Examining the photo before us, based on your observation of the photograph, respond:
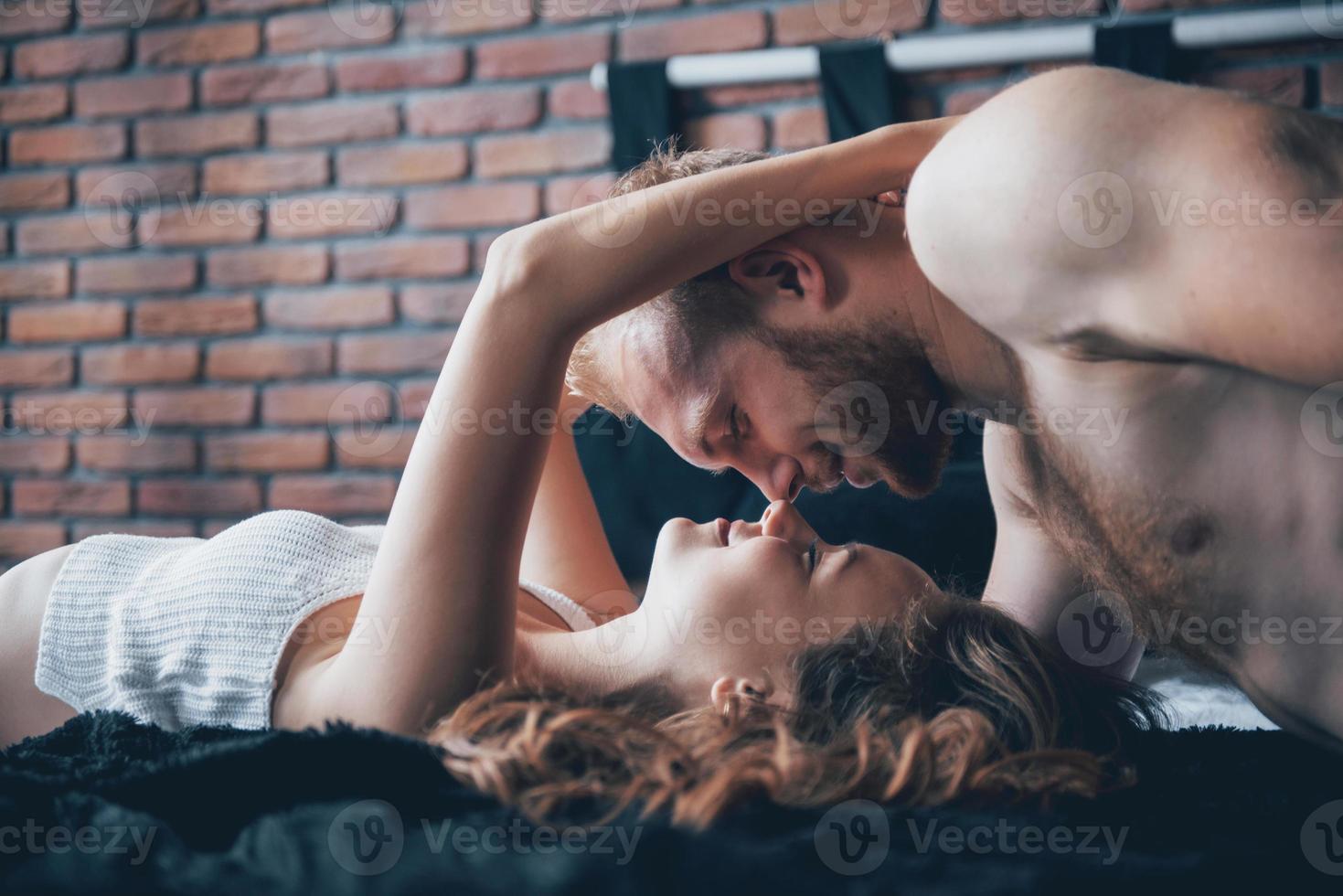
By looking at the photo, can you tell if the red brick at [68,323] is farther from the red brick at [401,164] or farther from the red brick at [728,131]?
the red brick at [728,131]

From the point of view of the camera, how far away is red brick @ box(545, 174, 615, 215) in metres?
2.13

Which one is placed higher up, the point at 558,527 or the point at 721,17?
the point at 721,17

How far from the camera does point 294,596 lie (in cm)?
106

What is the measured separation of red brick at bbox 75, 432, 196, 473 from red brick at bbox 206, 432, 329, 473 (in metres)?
0.06

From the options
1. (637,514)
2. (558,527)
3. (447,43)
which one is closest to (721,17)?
(447,43)

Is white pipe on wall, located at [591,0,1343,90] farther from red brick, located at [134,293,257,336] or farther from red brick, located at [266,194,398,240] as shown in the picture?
red brick, located at [134,293,257,336]

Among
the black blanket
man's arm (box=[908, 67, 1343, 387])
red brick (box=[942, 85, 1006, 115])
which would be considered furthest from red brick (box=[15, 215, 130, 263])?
man's arm (box=[908, 67, 1343, 387])

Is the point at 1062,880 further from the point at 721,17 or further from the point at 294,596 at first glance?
the point at 721,17

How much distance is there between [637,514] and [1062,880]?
1224mm

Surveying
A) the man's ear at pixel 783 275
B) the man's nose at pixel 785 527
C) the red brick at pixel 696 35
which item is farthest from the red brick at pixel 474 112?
the man's nose at pixel 785 527

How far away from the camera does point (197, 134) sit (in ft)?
7.72

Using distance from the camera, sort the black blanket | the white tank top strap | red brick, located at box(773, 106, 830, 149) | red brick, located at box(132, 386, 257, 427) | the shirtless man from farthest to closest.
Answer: red brick, located at box(132, 386, 257, 427), red brick, located at box(773, 106, 830, 149), the white tank top strap, the shirtless man, the black blanket

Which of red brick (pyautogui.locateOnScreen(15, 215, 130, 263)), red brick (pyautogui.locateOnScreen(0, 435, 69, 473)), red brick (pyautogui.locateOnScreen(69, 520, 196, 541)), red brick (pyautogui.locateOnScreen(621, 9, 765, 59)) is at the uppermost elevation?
red brick (pyautogui.locateOnScreen(621, 9, 765, 59))

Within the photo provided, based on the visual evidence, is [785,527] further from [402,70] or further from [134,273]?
[134,273]
